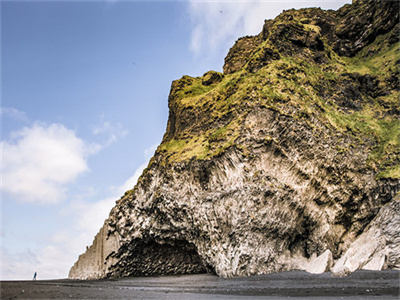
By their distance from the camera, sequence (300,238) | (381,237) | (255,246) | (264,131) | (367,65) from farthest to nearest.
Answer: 1. (367,65)
2. (264,131)
3. (300,238)
4. (255,246)
5. (381,237)

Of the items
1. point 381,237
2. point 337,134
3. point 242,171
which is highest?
point 337,134

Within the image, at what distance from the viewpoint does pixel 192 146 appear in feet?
96.5

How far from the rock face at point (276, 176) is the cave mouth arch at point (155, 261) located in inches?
4.3

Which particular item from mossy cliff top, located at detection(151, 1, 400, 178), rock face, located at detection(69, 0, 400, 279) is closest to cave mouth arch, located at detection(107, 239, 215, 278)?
rock face, located at detection(69, 0, 400, 279)

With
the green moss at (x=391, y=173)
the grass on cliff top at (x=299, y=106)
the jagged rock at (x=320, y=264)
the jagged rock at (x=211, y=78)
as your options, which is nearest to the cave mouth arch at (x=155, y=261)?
the grass on cliff top at (x=299, y=106)

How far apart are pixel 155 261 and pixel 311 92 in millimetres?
24384

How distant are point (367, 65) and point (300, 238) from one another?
25.9 m

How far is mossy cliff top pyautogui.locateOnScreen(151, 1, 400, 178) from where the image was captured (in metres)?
26.9

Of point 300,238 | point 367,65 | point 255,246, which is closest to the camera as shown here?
point 255,246

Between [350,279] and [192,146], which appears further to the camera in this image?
[192,146]

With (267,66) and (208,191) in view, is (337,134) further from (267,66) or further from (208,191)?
(208,191)

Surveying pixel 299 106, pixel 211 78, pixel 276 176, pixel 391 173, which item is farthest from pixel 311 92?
pixel 211 78

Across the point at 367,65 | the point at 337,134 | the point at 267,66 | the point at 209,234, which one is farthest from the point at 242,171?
the point at 367,65

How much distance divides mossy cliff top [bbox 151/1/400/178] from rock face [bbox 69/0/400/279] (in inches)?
5.8
